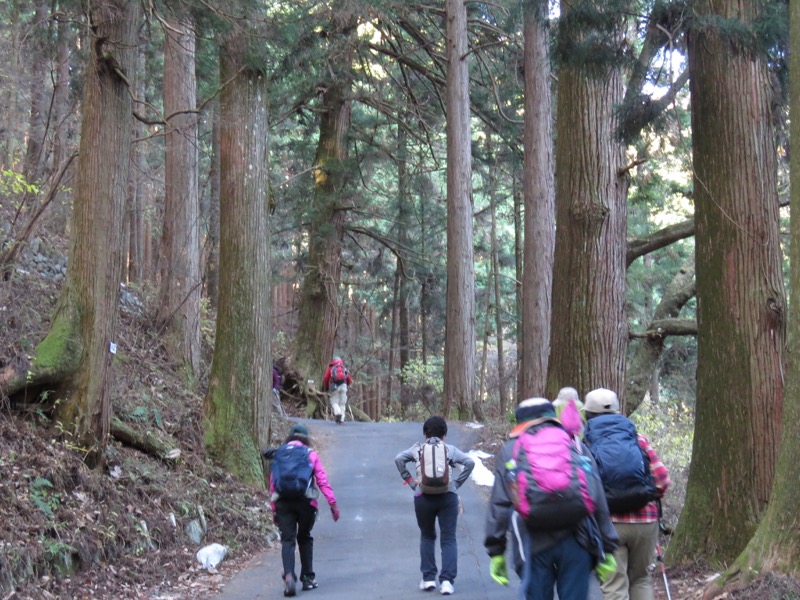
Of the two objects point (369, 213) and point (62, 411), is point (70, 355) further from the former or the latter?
point (369, 213)

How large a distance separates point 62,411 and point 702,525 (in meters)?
6.93

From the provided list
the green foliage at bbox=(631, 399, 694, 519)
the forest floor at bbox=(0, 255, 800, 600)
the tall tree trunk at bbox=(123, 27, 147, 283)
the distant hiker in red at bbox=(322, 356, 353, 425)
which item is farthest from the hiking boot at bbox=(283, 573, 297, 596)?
the tall tree trunk at bbox=(123, 27, 147, 283)

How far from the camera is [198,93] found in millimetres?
20344

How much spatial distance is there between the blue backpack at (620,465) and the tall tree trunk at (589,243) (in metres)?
3.63

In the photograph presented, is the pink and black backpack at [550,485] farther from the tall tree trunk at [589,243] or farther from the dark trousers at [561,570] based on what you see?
the tall tree trunk at [589,243]

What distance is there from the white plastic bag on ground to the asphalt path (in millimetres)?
106

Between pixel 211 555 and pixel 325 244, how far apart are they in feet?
46.0

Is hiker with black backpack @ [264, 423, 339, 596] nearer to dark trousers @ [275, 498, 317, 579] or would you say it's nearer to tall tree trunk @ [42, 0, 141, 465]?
dark trousers @ [275, 498, 317, 579]

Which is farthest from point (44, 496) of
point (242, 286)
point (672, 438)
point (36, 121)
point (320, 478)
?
point (672, 438)

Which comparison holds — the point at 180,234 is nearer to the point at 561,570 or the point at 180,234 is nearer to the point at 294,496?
the point at 294,496

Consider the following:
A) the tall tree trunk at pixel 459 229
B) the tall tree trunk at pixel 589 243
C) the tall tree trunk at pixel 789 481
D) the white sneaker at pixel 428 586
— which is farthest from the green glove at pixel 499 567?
the tall tree trunk at pixel 459 229

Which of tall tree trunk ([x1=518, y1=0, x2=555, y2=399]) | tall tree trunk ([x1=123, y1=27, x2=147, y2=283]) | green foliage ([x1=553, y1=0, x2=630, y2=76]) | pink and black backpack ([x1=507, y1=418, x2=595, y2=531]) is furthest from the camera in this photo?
tall tree trunk ([x1=123, y1=27, x2=147, y2=283])

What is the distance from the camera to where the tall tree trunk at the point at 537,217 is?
617 inches

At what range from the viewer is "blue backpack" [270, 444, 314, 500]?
816 cm
